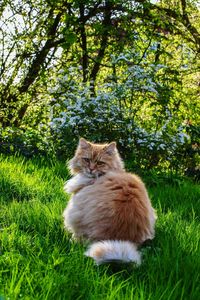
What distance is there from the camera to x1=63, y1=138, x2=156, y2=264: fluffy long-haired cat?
341cm

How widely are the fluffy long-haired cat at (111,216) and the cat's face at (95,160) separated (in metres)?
0.17

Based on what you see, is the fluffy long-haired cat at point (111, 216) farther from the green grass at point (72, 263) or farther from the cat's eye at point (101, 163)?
the cat's eye at point (101, 163)

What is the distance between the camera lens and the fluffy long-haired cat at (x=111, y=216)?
134 inches

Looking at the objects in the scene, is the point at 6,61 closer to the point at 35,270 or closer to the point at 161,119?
the point at 161,119

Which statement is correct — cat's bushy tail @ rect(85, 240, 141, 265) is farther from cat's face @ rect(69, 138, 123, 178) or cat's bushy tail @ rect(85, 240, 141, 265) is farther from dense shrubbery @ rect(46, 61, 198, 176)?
dense shrubbery @ rect(46, 61, 198, 176)

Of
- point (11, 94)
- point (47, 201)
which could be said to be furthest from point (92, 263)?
point (11, 94)

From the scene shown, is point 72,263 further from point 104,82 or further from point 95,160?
point 104,82

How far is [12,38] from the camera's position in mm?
11680

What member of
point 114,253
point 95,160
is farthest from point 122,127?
point 114,253

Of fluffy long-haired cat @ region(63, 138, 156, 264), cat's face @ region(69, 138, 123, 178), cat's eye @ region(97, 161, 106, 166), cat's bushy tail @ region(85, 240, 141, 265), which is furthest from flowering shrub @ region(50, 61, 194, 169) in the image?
cat's bushy tail @ region(85, 240, 141, 265)

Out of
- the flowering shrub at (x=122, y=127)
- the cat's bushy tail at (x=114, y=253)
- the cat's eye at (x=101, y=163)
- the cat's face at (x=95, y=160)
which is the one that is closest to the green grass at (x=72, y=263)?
the cat's bushy tail at (x=114, y=253)

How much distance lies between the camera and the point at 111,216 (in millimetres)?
3994

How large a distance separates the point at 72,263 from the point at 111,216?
0.79 m

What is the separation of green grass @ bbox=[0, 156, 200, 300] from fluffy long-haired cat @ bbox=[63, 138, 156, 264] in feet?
0.32
